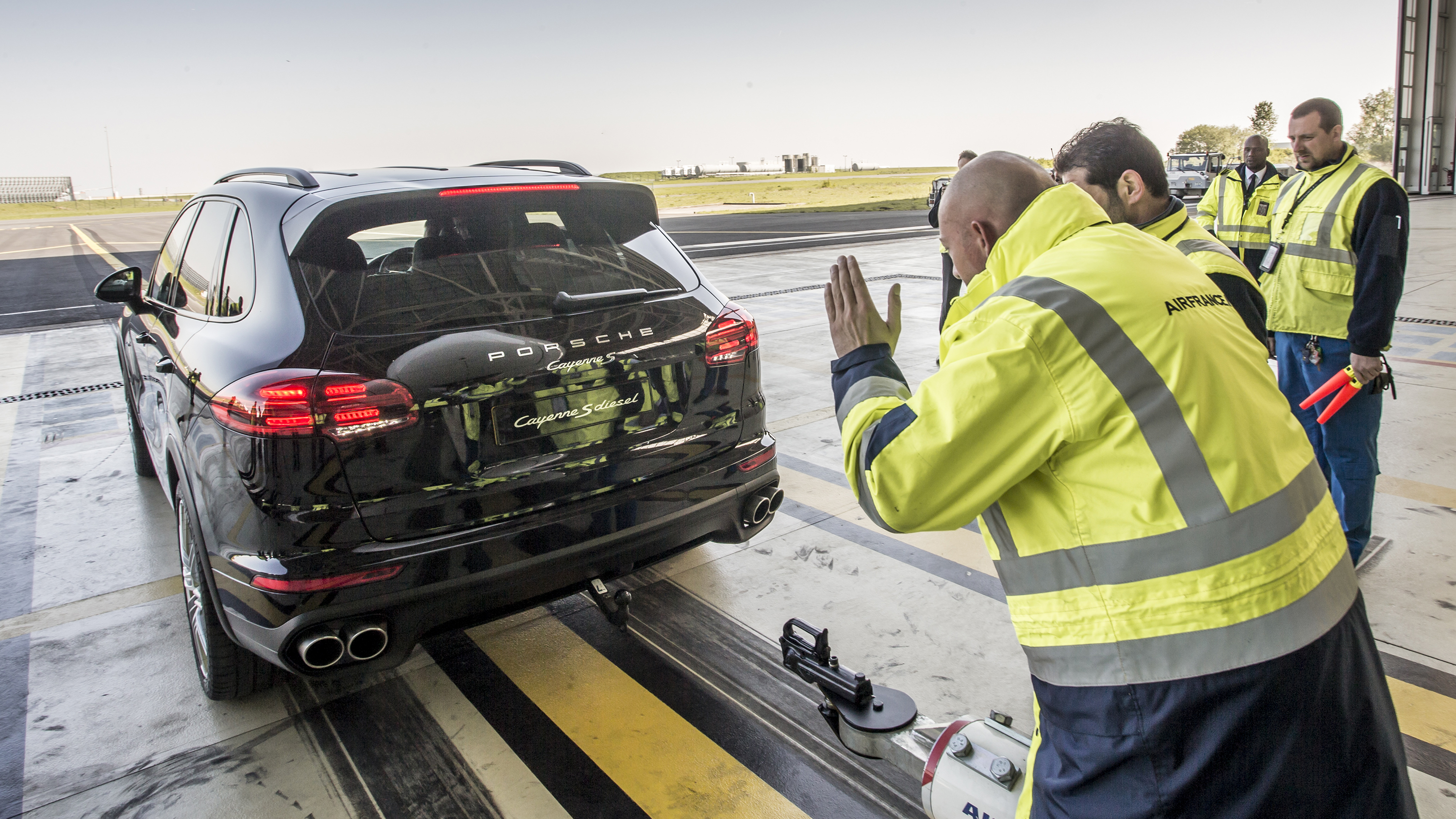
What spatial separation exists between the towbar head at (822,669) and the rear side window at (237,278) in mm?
1866

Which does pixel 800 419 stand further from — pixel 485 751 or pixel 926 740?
pixel 926 740

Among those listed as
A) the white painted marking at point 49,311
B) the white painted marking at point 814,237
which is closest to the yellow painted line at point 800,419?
the white painted marking at point 49,311

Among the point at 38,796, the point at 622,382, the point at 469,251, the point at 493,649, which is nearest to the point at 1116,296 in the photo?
the point at 622,382

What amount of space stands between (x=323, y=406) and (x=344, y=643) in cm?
63

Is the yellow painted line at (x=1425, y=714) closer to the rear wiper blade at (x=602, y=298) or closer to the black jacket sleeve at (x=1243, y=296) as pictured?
the black jacket sleeve at (x=1243, y=296)

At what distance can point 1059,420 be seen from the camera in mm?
1311

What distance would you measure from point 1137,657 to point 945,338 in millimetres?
583

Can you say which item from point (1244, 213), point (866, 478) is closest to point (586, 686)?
point (866, 478)

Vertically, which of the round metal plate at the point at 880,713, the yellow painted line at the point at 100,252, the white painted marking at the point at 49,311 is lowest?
the round metal plate at the point at 880,713

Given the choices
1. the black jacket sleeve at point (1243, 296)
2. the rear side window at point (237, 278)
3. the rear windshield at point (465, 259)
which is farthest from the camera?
the black jacket sleeve at point (1243, 296)

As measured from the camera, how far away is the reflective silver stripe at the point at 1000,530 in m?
1.48

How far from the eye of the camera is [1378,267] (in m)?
3.31

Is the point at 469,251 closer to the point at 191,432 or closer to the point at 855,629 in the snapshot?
the point at 191,432

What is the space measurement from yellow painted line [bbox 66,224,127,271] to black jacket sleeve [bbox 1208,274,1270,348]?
47.8ft
